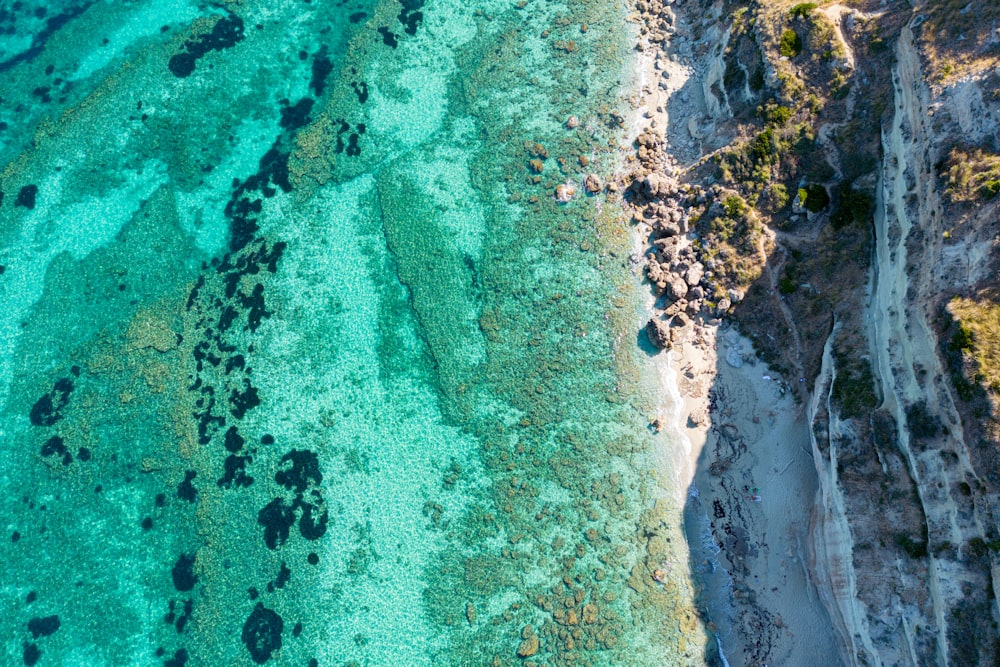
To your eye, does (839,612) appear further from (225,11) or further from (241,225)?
(225,11)

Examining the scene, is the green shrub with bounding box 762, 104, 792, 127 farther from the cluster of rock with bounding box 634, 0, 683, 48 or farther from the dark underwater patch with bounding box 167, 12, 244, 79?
the dark underwater patch with bounding box 167, 12, 244, 79

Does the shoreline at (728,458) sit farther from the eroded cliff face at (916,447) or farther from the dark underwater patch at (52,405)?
the dark underwater patch at (52,405)

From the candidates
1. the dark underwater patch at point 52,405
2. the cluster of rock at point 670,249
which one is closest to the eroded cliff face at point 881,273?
the cluster of rock at point 670,249

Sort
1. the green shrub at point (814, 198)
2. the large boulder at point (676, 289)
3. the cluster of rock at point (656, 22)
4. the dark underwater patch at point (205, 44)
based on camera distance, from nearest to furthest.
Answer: the green shrub at point (814, 198) < the large boulder at point (676, 289) < the cluster of rock at point (656, 22) < the dark underwater patch at point (205, 44)

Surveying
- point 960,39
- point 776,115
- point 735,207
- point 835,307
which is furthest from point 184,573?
point 960,39

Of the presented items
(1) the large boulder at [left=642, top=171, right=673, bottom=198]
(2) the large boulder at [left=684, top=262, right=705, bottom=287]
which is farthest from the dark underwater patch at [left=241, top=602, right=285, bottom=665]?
(1) the large boulder at [left=642, top=171, right=673, bottom=198]

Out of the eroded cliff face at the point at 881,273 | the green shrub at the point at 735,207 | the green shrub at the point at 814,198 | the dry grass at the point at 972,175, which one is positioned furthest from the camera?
the green shrub at the point at 735,207

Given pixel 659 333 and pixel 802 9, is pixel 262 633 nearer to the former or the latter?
pixel 659 333
